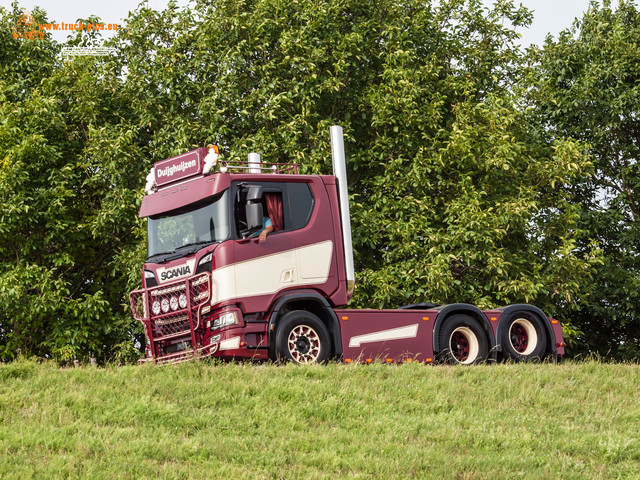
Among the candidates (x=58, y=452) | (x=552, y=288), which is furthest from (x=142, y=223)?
(x=58, y=452)

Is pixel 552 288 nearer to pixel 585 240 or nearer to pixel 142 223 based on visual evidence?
pixel 585 240

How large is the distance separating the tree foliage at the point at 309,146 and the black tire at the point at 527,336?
3.25 m

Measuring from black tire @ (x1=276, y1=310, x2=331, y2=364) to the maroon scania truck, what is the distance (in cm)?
2

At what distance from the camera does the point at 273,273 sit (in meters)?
12.0

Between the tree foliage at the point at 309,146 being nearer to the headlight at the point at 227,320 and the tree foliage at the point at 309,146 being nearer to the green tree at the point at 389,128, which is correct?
the green tree at the point at 389,128

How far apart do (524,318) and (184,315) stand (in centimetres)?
621

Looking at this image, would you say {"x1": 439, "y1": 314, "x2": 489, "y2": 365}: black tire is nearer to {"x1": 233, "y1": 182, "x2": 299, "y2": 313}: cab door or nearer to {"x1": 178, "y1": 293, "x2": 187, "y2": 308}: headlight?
{"x1": 233, "y1": 182, "x2": 299, "y2": 313}: cab door

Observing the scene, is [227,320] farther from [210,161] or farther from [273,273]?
[210,161]

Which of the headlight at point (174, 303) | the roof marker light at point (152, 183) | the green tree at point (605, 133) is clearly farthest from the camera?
the green tree at point (605, 133)

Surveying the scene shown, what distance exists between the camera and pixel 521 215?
60.6ft

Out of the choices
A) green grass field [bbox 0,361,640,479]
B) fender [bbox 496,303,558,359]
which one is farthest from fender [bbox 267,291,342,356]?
fender [bbox 496,303,558,359]

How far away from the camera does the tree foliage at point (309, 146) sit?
18.8 meters

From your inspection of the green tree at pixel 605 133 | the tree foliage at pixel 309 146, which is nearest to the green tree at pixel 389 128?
the tree foliage at pixel 309 146

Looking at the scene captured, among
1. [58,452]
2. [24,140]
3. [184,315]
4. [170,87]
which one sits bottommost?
[58,452]
